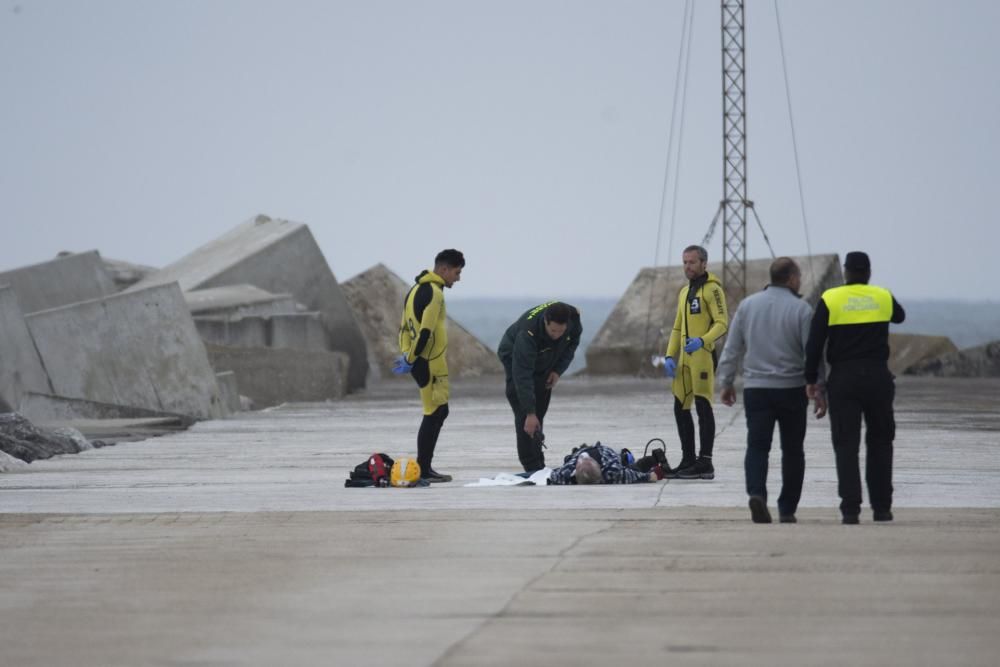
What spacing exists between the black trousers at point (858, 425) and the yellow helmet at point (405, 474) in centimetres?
409

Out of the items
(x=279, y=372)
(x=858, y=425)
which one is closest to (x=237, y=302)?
(x=279, y=372)

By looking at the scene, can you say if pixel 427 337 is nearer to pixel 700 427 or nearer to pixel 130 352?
pixel 700 427

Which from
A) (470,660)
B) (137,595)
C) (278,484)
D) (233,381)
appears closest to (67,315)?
(233,381)

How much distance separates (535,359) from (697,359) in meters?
1.27

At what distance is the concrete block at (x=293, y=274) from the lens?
125 feet

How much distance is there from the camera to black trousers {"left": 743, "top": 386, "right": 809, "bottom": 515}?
10.8 metres

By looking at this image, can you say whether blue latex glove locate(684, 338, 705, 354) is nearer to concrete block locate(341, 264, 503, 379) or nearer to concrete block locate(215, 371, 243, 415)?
concrete block locate(215, 371, 243, 415)

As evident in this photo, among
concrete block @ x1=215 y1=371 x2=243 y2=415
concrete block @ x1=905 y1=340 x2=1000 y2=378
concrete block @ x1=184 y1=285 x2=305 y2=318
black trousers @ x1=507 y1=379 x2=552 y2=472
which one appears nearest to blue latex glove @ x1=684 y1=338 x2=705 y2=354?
black trousers @ x1=507 y1=379 x2=552 y2=472

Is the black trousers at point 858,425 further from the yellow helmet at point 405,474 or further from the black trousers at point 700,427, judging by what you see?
the yellow helmet at point 405,474

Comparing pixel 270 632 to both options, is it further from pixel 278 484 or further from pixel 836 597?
pixel 278 484

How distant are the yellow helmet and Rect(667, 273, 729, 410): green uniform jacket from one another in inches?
84.2

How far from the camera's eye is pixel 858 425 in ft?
35.4

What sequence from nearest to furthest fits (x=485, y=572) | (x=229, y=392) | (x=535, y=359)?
(x=485, y=572) < (x=535, y=359) < (x=229, y=392)

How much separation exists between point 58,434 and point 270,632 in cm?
1264
